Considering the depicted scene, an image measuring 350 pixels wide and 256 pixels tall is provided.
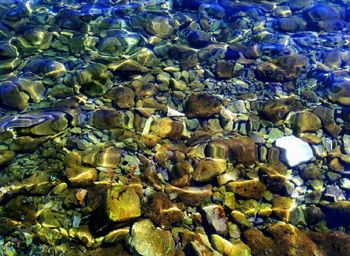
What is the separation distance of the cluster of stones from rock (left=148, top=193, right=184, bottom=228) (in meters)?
0.02

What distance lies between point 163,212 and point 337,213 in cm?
258

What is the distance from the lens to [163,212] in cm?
491

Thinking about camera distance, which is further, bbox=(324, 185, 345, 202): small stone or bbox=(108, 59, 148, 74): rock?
bbox=(108, 59, 148, 74): rock

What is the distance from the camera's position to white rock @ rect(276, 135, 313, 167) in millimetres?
5695

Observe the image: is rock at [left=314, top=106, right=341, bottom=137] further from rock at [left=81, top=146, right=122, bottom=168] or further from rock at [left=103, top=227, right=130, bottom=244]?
rock at [left=103, top=227, right=130, bottom=244]

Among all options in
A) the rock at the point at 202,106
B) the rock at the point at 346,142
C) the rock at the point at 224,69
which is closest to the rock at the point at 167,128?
the rock at the point at 202,106

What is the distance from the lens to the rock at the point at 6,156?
5.34 meters

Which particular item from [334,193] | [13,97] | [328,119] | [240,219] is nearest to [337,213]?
[334,193]

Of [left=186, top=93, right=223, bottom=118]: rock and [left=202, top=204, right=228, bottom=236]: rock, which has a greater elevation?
[left=186, top=93, right=223, bottom=118]: rock

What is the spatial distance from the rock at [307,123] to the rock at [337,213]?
1540mm

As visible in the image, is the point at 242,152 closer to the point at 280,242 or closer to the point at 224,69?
the point at 280,242

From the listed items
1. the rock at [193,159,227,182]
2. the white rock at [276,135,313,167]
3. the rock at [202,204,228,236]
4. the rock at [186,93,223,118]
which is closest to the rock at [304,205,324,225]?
the white rock at [276,135,313,167]

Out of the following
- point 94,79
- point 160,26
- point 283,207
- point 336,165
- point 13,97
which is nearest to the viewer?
point 283,207

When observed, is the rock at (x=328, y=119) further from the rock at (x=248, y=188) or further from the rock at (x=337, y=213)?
the rock at (x=248, y=188)
